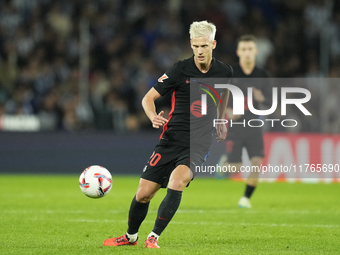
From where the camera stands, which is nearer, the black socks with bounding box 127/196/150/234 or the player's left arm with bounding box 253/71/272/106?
the black socks with bounding box 127/196/150/234

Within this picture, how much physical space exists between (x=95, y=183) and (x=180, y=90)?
1.43 metres

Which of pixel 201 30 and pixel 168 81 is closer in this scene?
pixel 201 30

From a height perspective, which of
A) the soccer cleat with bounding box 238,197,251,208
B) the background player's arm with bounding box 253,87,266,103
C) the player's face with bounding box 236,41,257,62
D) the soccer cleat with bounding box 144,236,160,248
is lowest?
the soccer cleat with bounding box 238,197,251,208

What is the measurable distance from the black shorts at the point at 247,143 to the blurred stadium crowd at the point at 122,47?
17.7ft

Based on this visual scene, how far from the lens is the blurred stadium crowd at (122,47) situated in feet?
50.1

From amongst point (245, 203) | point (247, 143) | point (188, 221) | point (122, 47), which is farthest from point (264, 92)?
point (122, 47)

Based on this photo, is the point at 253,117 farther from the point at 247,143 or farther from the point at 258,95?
the point at 247,143

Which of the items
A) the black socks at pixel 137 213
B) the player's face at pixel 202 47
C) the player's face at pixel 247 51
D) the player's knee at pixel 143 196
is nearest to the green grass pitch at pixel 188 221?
the black socks at pixel 137 213

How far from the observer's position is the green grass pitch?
241 inches

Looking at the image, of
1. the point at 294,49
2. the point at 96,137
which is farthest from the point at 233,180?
the point at 294,49

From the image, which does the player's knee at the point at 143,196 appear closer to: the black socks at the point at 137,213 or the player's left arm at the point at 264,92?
the black socks at the point at 137,213

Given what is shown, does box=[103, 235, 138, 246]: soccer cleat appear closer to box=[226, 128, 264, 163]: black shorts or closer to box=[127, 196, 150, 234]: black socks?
box=[127, 196, 150, 234]: black socks

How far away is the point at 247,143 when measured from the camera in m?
9.84

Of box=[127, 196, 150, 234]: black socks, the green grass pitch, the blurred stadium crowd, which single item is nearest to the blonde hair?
box=[127, 196, 150, 234]: black socks
